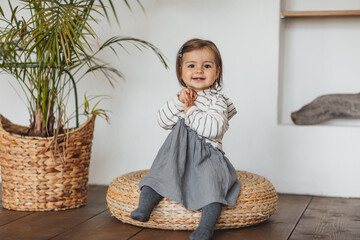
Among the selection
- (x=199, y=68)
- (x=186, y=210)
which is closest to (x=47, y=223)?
(x=186, y=210)

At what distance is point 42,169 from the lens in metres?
2.34

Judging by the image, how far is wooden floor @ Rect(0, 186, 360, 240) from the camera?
6.59 ft

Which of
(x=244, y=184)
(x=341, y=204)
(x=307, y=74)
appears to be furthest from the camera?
(x=307, y=74)

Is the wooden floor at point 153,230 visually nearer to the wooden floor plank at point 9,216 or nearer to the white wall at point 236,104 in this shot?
the wooden floor plank at point 9,216

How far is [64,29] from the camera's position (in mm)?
2092

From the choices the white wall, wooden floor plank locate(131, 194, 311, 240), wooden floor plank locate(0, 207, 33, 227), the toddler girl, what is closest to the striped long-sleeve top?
the toddler girl

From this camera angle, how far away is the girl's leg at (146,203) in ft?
6.57

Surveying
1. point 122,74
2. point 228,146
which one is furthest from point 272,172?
point 122,74

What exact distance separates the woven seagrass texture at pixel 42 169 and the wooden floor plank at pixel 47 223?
0.07 meters

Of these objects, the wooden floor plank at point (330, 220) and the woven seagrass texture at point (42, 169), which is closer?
the wooden floor plank at point (330, 220)

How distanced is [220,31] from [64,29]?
1.09 metres

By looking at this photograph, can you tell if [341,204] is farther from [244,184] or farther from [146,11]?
[146,11]

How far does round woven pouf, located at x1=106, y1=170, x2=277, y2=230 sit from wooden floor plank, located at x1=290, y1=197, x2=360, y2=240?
6.9 inches

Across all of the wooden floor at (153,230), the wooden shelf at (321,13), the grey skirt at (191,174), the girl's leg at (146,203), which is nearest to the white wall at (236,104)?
the wooden shelf at (321,13)
